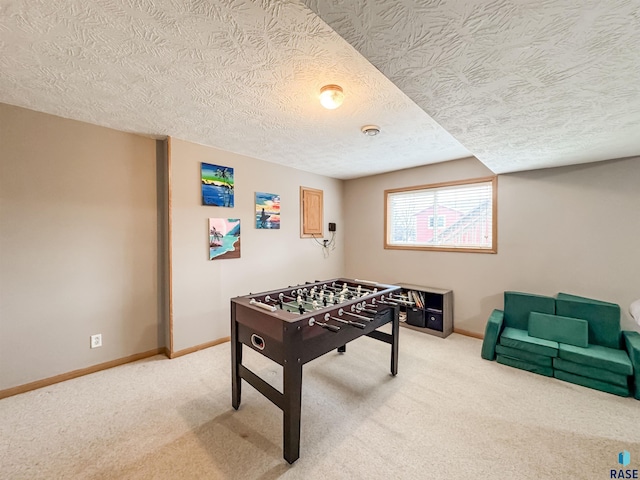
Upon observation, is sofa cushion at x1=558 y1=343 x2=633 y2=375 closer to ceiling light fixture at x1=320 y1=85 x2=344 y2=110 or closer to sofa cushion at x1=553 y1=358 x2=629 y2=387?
sofa cushion at x1=553 y1=358 x2=629 y2=387

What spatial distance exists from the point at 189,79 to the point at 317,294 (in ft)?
6.59

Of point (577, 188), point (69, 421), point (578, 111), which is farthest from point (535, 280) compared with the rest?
point (69, 421)

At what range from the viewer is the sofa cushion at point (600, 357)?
7.24 feet

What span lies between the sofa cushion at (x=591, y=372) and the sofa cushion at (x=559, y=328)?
0.25 meters

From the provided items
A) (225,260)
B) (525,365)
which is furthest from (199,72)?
(525,365)

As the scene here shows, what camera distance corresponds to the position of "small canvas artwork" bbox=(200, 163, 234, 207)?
3.12m

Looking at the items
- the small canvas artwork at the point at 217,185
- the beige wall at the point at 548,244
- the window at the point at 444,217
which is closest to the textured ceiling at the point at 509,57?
the beige wall at the point at 548,244

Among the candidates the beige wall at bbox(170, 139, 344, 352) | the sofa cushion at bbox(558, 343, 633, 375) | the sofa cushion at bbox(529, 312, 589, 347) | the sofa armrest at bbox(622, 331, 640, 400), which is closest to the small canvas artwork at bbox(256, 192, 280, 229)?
the beige wall at bbox(170, 139, 344, 352)

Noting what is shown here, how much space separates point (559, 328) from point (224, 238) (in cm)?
388

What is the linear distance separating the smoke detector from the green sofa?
2420 millimetres

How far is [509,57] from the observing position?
1139 mm

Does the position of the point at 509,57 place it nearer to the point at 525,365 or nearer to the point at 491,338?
the point at 491,338

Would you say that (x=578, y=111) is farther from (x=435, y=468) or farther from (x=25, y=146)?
(x=25, y=146)

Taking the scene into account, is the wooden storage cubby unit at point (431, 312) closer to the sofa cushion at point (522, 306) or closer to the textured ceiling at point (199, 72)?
the sofa cushion at point (522, 306)
